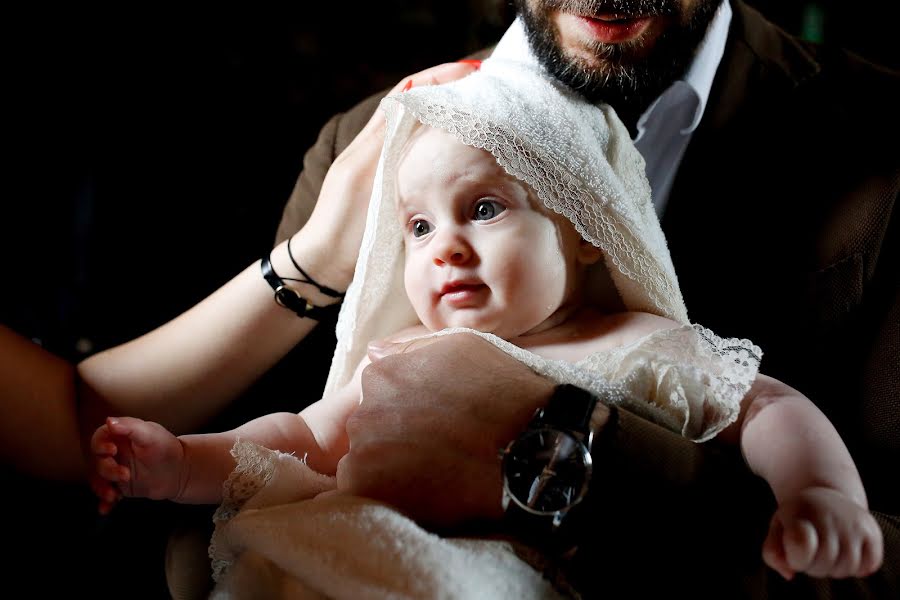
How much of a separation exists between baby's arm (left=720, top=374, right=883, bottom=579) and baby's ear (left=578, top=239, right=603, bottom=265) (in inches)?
8.2

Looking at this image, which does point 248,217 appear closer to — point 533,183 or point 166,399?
point 166,399

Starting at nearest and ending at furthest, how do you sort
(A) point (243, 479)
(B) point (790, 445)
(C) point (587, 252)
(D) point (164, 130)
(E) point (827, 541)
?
(E) point (827, 541), (B) point (790, 445), (A) point (243, 479), (C) point (587, 252), (D) point (164, 130)

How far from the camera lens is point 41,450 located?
875 mm

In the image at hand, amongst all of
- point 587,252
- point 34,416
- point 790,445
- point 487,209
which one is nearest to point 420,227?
point 487,209

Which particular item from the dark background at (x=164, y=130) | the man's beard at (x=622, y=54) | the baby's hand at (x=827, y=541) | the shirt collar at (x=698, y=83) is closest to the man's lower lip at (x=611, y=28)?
the man's beard at (x=622, y=54)

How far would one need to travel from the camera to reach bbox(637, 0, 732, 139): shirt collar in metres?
0.95

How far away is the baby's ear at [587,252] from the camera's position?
31.8 inches

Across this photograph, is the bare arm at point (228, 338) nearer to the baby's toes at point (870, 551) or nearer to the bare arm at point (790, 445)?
the bare arm at point (790, 445)

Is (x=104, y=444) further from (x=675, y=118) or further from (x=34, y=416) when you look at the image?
(x=675, y=118)

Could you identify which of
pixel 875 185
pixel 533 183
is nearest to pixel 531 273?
pixel 533 183

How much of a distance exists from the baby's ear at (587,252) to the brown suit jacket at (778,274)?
17 centimetres

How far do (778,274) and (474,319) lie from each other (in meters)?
0.39

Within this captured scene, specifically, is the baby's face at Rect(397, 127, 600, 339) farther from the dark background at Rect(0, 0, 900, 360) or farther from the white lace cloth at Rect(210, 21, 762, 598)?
the dark background at Rect(0, 0, 900, 360)

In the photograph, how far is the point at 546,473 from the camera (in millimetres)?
609
